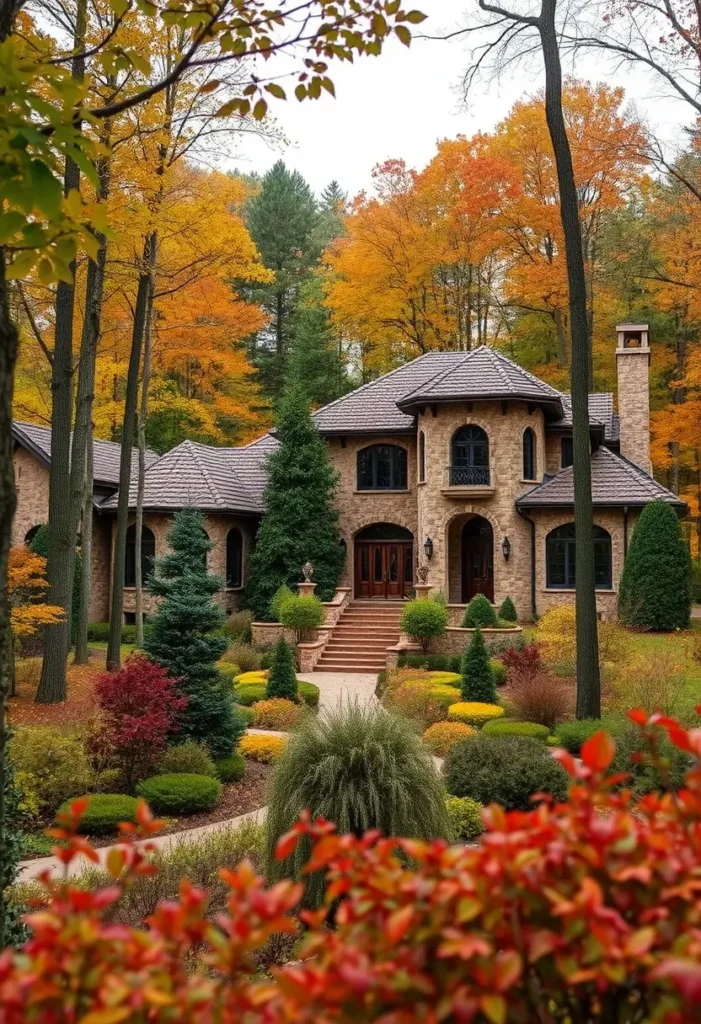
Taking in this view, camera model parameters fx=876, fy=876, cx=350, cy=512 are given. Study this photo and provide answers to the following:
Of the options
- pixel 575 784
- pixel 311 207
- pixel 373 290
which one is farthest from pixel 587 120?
pixel 575 784

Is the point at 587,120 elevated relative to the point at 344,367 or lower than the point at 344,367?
elevated

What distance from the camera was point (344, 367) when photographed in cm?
3897

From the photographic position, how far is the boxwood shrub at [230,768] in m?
11.1

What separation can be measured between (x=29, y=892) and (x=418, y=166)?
30.8 meters

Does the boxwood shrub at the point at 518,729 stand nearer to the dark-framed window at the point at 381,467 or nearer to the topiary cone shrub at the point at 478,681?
the topiary cone shrub at the point at 478,681

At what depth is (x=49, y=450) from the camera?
86.9 ft

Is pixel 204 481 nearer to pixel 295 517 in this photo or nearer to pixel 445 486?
pixel 295 517

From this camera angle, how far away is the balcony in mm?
23891

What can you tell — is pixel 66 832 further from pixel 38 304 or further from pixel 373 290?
pixel 373 290

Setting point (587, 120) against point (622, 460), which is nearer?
point (622, 460)

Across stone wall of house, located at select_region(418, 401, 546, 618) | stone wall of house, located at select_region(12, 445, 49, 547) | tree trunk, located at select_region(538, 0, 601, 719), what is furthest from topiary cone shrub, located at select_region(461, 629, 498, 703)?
stone wall of house, located at select_region(12, 445, 49, 547)

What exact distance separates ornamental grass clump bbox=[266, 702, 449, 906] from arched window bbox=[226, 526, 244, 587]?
19.7 meters

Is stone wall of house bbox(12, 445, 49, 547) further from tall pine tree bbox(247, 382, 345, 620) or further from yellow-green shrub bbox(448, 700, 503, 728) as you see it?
yellow-green shrub bbox(448, 700, 503, 728)

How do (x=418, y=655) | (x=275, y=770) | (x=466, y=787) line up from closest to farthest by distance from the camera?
(x=275, y=770)
(x=466, y=787)
(x=418, y=655)
